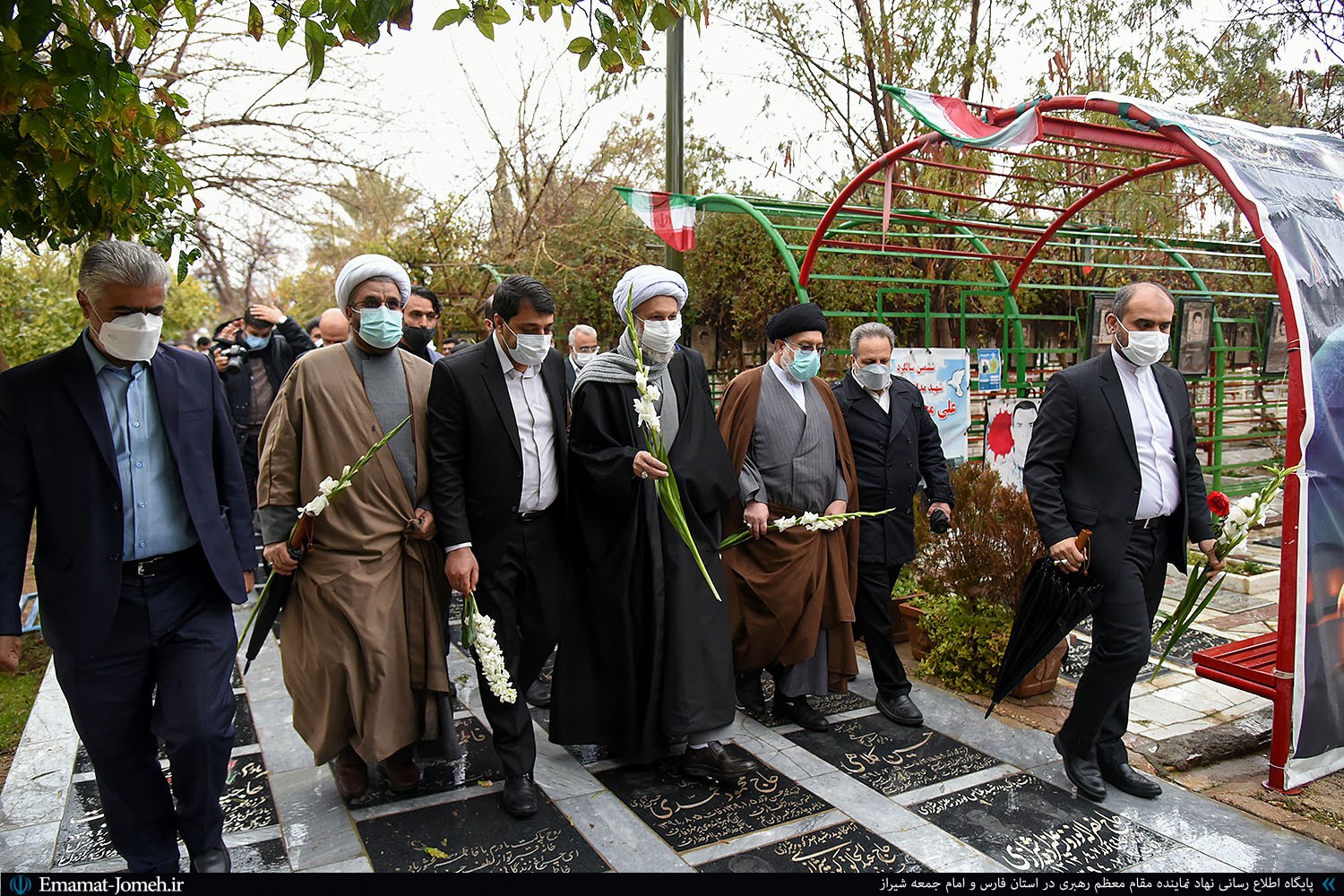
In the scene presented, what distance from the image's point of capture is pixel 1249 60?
9172mm

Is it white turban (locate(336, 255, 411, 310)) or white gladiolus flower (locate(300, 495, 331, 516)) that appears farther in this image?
white turban (locate(336, 255, 411, 310))

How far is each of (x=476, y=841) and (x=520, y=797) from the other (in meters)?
0.25

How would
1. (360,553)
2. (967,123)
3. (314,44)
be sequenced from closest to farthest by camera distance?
→ (314,44)
(360,553)
(967,123)

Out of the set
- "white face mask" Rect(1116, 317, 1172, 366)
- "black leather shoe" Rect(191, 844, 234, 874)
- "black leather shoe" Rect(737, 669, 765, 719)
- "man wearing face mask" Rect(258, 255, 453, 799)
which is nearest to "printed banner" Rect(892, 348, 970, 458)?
"black leather shoe" Rect(737, 669, 765, 719)

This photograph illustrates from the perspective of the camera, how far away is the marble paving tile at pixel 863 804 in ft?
11.7

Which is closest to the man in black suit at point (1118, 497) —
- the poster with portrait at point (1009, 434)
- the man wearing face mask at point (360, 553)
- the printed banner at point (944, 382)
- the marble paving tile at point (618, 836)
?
the marble paving tile at point (618, 836)

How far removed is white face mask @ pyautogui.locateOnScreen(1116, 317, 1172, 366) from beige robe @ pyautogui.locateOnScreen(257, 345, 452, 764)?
2.90m

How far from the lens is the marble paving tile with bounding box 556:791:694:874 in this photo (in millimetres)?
3328

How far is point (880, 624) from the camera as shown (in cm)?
474

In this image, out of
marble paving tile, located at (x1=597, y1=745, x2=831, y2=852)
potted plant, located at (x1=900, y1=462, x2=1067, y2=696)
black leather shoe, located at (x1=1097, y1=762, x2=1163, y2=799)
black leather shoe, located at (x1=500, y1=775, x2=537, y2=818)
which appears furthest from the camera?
potted plant, located at (x1=900, y1=462, x2=1067, y2=696)

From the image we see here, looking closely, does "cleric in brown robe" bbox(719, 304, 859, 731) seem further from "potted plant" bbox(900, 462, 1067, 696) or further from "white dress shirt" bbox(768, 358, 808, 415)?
"potted plant" bbox(900, 462, 1067, 696)

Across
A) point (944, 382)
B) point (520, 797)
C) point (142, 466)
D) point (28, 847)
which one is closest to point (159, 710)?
point (142, 466)

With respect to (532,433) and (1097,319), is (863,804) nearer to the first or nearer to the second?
(532,433)
